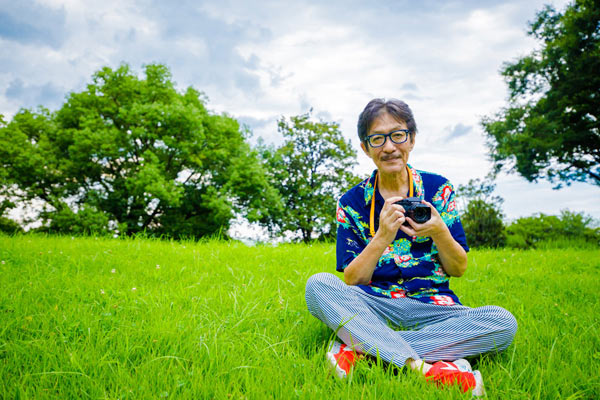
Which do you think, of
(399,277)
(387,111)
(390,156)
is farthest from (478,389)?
(387,111)

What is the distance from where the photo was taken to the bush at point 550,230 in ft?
41.9

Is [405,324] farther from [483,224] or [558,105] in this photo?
[558,105]

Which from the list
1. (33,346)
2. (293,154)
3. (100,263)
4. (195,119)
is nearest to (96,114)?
(195,119)

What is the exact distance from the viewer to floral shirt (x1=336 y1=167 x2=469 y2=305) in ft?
8.94

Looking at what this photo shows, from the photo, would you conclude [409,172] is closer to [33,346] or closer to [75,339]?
[75,339]

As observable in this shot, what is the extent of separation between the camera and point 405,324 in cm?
270

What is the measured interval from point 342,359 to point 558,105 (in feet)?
74.7

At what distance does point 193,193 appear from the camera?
21469 millimetres

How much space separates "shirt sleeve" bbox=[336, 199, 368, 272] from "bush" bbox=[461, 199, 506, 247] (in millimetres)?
11158

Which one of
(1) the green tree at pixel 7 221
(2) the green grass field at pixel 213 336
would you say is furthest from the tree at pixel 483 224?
(1) the green tree at pixel 7 221

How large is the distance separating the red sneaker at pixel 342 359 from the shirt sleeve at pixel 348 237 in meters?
0.63

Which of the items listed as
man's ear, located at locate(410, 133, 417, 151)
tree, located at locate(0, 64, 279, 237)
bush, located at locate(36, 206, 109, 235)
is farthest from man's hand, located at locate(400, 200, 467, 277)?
bush, located at locate(36, 206, 109, 235)

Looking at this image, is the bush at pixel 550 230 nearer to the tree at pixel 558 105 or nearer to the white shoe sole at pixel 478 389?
the tree at pixel 558 105

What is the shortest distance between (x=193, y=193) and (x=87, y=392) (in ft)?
65.8
